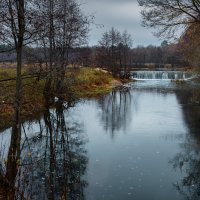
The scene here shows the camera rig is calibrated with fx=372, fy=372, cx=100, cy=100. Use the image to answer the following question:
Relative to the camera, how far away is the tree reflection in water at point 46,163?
987 cm

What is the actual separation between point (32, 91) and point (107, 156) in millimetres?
16445

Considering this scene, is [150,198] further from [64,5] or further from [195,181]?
[64,5]

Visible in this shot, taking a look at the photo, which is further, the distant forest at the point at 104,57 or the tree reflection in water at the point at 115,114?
the tree reflection in water at the point at 115,114

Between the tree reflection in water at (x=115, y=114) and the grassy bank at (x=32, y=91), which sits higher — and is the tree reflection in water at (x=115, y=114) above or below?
below

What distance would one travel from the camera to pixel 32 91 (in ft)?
99.3

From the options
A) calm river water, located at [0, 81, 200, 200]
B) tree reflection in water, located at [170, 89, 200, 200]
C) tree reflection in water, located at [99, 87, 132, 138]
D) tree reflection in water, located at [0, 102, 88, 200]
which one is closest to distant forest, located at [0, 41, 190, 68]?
tree reflection in water, located at [0, 102, 88, 200]

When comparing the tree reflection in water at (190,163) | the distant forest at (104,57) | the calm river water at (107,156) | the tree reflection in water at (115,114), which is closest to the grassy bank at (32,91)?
the distant forest at (104,57)

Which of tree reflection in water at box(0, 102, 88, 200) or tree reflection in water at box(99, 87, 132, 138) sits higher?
tree reflection in water at box(0, 102, 88, 200)

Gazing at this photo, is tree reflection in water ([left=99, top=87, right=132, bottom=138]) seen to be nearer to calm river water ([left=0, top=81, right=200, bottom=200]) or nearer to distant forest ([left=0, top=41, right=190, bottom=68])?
calm river water ([left=0, top=81, right=200, bottom=200])

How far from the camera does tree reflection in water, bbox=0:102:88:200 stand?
987 cm

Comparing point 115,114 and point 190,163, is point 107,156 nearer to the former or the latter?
point 190,163

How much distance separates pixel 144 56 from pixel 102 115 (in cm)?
10615

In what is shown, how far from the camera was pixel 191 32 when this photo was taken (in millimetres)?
22078

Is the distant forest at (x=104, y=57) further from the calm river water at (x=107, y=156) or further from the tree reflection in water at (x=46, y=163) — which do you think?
the calm river water at (x=107, y=156)
